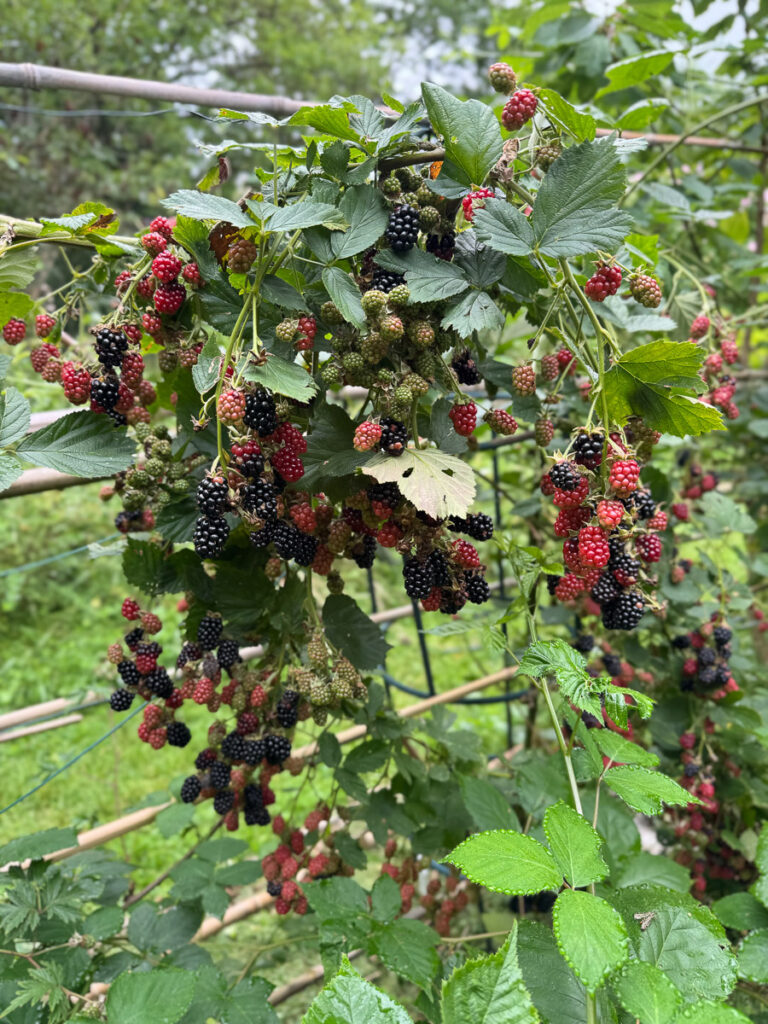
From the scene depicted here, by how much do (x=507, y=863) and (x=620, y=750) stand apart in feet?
0.66

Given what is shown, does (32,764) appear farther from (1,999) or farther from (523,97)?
(523,97)

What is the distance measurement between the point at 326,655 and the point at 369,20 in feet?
31.9

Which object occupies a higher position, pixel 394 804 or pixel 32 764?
pixel 394 804

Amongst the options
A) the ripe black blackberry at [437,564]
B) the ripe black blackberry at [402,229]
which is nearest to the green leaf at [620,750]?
the ripe black blackberry at [437,564]

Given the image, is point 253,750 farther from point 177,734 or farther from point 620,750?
point 620,750

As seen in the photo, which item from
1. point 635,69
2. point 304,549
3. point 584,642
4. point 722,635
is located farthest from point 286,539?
point 635,69

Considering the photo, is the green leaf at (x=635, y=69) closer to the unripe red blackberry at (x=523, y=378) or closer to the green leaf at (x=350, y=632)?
the unripe red blackberry at (x=523, y=378)

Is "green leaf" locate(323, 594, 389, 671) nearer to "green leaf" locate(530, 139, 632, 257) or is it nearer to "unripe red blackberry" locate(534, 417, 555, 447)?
"unripe red blackberry" locate(534, 417, 555, 447)

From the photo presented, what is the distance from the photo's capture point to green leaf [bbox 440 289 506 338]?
68 centimetres

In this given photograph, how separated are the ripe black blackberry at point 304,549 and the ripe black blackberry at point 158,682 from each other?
279 millimetres

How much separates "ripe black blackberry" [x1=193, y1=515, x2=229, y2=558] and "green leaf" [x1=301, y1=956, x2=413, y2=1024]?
36 centimetres

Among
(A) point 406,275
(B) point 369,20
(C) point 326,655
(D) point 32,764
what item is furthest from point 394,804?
(B) point 369,20

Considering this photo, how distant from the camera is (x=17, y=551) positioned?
341cm

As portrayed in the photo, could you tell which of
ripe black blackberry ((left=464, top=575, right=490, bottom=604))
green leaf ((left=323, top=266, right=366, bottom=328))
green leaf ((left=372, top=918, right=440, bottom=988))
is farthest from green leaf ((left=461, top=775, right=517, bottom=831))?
green leaf ((left=323, top=266, right=366, bottom=328))
